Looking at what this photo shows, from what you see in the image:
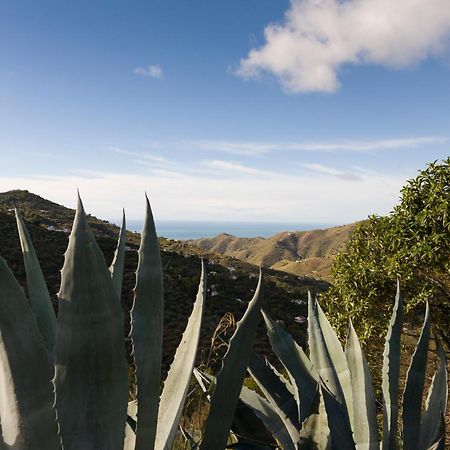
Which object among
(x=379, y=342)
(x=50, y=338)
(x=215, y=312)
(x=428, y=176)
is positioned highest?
(x=428, y=176)

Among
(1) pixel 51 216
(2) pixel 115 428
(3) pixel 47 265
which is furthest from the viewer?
(1) pixel 51 216

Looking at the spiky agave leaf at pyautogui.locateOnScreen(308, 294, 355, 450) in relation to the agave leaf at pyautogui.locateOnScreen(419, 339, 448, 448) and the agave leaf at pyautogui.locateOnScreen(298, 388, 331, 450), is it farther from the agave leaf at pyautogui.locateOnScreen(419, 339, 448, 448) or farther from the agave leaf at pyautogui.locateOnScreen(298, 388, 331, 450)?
the agave leaf at pyautogui.locateOnScreen(419, 339, 448, 448)

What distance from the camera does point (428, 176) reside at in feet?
18.5

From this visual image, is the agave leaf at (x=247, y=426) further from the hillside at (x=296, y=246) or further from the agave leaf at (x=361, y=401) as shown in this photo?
the hillside at (x=296, y=246)

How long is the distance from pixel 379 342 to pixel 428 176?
211 cm

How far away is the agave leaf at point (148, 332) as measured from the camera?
152 cm

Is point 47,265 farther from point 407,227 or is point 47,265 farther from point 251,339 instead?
point 251,339

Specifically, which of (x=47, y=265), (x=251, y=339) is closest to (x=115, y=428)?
(x=251, y=339)

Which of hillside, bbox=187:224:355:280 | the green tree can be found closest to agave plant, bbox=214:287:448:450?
the green tree

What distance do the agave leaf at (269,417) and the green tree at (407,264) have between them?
11.0 ft

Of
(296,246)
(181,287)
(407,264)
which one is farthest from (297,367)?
(296,246)

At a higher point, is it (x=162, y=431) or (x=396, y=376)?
(x=396, y=376)

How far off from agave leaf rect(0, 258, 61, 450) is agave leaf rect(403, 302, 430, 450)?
149 cm

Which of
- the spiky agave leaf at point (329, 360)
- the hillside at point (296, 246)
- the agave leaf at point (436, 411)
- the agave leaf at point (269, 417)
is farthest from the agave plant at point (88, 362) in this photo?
the hillside at point (296, 246)
